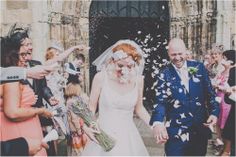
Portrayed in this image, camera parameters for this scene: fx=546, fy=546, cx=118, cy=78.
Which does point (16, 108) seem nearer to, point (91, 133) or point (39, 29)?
point (91, 133)

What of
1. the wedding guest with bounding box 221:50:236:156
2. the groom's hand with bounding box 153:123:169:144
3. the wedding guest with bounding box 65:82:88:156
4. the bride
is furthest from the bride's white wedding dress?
the wedding guest with bounding box 221:50:236:156

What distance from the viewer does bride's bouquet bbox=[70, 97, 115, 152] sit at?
5.10 metres

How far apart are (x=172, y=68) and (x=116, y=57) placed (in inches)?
21.6

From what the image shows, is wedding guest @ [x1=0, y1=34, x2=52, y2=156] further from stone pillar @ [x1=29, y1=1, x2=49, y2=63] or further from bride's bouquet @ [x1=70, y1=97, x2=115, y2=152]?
stone pillar @ [x1=29, y1=1, x2=49, y2=63]

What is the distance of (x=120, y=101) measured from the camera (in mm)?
5152

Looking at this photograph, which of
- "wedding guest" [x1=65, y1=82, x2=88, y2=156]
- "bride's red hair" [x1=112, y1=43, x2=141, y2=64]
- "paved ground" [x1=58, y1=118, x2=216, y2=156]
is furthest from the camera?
"paved ground" [x1=58, y1=118, x2=216, y2=156]

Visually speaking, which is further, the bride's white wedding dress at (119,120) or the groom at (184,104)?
the bride's white wedding dress at (119,120)

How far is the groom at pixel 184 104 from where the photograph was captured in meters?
4.93

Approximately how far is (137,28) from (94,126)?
7.48 metres

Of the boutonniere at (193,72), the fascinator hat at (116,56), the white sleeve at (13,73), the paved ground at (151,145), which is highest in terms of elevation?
the fascinator hat at (116,56)

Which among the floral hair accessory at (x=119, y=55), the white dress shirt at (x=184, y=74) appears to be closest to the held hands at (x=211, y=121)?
the white dress shirt at (x=184, y=74)

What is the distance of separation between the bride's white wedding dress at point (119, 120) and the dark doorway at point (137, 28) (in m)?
4.76

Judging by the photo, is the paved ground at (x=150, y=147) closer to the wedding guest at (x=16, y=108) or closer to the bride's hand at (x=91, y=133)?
the bride's hand at (x=91, y=133)

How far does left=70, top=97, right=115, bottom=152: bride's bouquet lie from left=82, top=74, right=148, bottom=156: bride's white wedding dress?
0.06 m
